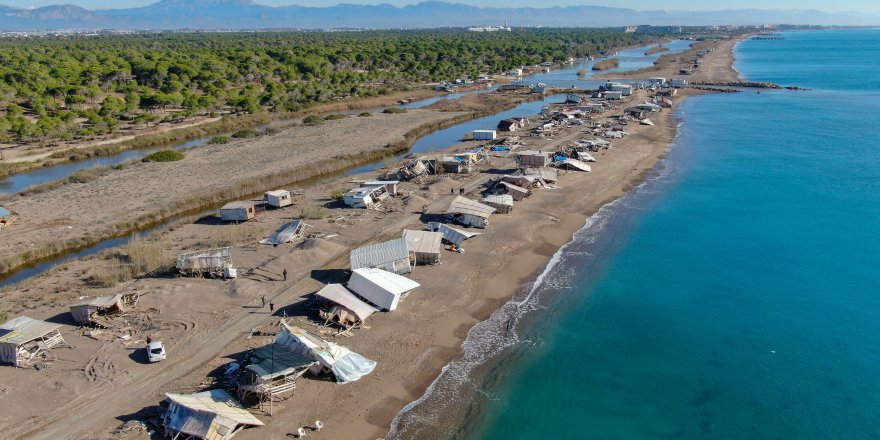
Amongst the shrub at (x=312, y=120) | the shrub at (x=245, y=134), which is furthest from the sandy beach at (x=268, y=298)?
the shrub at (x=312, y=120)

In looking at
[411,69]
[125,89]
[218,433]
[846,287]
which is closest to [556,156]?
[846,287]

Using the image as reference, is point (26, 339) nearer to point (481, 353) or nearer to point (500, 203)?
point (481, 353)

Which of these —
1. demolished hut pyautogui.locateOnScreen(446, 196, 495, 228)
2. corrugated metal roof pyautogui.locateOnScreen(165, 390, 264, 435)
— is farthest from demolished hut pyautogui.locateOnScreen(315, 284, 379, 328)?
demolished hut pyautogui.locateOnScreen(446, 196, 495, 228)

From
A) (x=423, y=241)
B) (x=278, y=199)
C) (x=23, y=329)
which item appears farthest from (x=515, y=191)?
(x=23, y=329)

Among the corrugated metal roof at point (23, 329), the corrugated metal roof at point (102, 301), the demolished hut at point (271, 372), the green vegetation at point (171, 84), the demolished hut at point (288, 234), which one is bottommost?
the demolished hut at point (271, 372)

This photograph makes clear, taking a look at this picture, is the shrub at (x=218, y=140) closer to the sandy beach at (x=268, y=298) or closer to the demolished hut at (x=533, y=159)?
the sandy beach at (x=268, y=298)

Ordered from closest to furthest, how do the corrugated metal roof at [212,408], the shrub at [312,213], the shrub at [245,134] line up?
the corrugated metal roof at [212,408], the shrub at [312,213], the shrub at [245,134]

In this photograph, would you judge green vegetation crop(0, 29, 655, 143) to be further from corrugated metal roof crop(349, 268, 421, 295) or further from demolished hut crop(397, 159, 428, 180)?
corrugated metal roof crop(349, 268, 421, 295)
